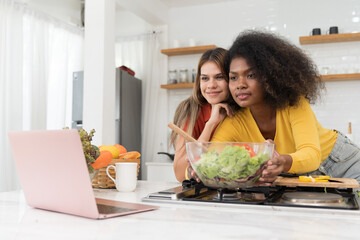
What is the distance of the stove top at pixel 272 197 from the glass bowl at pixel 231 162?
0.05 meters

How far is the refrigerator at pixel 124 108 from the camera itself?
4.37 metres

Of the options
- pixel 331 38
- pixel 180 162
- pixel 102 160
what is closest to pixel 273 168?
pixel 102 160

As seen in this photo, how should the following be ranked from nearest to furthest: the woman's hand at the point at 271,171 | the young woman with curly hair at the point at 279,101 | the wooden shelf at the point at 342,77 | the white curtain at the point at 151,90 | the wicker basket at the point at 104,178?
the woman's hand at the point at 271,171 < the wicker basket at the point at 104,178 < the young woman with curly hair at the point at 279,101 < the wooden shelf at the point at 342,77 < the white curtain at the point at 151,90

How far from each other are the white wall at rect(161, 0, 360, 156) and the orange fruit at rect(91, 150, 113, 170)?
9.90 ft

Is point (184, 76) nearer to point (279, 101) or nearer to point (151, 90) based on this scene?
point (151, 90)

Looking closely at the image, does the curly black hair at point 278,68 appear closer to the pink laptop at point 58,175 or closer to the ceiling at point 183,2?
the pink laptop at point 58,175

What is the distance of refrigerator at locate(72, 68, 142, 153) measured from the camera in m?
4.37

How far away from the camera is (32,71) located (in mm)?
4180

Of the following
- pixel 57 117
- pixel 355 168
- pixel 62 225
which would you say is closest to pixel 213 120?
pixel 355 168

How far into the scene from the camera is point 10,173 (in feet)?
12.8

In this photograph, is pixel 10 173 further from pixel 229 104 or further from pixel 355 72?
pixel 355 72

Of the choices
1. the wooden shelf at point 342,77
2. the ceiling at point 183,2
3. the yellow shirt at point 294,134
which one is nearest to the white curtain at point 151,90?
the ceiling at point 183,2

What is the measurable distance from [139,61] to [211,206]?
163 inches

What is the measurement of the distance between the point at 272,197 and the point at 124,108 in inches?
138
